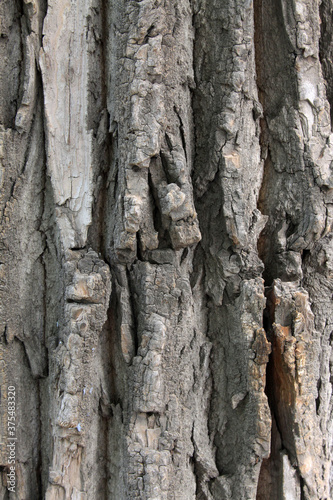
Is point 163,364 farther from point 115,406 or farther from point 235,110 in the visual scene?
point 235,110

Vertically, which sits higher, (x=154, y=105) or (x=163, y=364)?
(x=154, y=105)

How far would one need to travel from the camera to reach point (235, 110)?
7.29 feet

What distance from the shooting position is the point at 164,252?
2.14m

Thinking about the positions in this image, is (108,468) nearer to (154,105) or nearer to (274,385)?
(274,385)

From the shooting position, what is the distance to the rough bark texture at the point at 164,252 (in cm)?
206

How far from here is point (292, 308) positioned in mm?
2156

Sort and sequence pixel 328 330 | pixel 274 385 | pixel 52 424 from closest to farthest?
pixel 52 424 < pixel 274 385 < pixel 328 330

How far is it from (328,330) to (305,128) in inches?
42.1

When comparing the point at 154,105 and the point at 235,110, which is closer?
the point at 154,105

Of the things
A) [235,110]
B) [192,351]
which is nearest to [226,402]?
[192,351]

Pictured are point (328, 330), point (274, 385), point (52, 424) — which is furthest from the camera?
point (328, 330)

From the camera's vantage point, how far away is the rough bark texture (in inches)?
81.2

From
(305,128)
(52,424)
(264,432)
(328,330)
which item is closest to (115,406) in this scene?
(52,424)

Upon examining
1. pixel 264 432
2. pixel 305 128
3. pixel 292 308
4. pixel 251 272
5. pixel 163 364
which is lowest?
pixel 264 432
